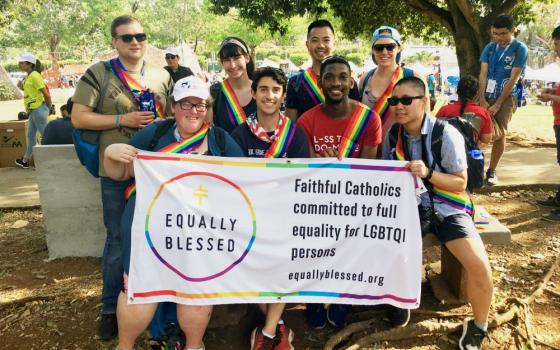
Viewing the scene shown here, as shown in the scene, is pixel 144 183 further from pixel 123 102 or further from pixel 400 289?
pixel 400 289

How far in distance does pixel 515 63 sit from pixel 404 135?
13.0 feet

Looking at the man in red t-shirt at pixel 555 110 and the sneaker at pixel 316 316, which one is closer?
the sneaker at pixel 316 316

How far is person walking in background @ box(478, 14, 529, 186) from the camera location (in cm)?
607

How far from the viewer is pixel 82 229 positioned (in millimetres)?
4715

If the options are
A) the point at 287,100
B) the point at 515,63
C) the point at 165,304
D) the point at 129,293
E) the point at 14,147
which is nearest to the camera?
the point at 129,293

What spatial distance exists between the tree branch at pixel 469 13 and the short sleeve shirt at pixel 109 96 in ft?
24.7

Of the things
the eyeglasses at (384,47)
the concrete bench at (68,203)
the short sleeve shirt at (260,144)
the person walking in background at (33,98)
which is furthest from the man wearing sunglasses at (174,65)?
the short sleeve shirt at (260,144)

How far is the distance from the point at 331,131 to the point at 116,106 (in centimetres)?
157

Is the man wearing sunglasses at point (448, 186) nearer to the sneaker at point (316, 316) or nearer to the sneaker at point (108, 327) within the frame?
the sneaker at point (316, 316)

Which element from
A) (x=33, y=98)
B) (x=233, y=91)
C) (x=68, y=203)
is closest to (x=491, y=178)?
(x=233, y=91)

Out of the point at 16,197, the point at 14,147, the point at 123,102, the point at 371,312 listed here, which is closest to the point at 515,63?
the point at 371,312

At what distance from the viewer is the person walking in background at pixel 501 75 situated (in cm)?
607

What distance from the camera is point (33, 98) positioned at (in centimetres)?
854

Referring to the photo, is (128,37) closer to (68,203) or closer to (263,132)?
(263,132)
